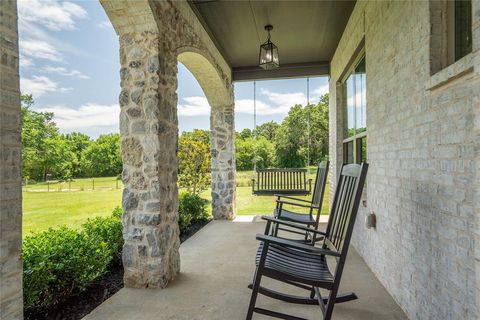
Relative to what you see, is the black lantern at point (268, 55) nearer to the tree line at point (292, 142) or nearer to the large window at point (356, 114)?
the large window at point (356, 114)

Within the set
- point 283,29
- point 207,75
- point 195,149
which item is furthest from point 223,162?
point 283,29

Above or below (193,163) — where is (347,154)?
above

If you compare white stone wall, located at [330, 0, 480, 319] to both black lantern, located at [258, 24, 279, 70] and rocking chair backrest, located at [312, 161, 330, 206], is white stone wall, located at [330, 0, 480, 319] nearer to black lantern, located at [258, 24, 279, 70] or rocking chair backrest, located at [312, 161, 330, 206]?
rocking chair backrest, located at [312, 161, 330, 206]

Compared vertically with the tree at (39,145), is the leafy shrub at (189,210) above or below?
below

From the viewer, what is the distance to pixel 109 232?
2834 millimetres

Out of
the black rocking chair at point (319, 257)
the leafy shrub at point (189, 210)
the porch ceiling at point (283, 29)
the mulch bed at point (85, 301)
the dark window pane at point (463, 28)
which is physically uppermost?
the porch ceiling at point (283, 29)

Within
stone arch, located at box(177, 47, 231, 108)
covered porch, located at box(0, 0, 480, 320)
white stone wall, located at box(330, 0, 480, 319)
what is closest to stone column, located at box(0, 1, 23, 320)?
covered porch, located at box(0, 0, 480, 320)

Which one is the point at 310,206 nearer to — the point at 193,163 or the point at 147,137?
the point at 147,137

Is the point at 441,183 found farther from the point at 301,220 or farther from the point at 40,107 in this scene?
the point at 40,107

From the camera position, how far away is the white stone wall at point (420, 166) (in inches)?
52.3

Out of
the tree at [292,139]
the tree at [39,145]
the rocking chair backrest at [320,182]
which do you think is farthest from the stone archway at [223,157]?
the tree at [39,145]

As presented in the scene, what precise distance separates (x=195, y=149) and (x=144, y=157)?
13.6 ft

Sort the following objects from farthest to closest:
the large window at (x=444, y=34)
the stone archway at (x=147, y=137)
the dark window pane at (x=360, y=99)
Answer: the dark window pane at (x=360, y=99), the stone archway at (x=147, y=137), the large window at (x=444, y=34)

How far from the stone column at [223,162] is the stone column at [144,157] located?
283 centimetres
